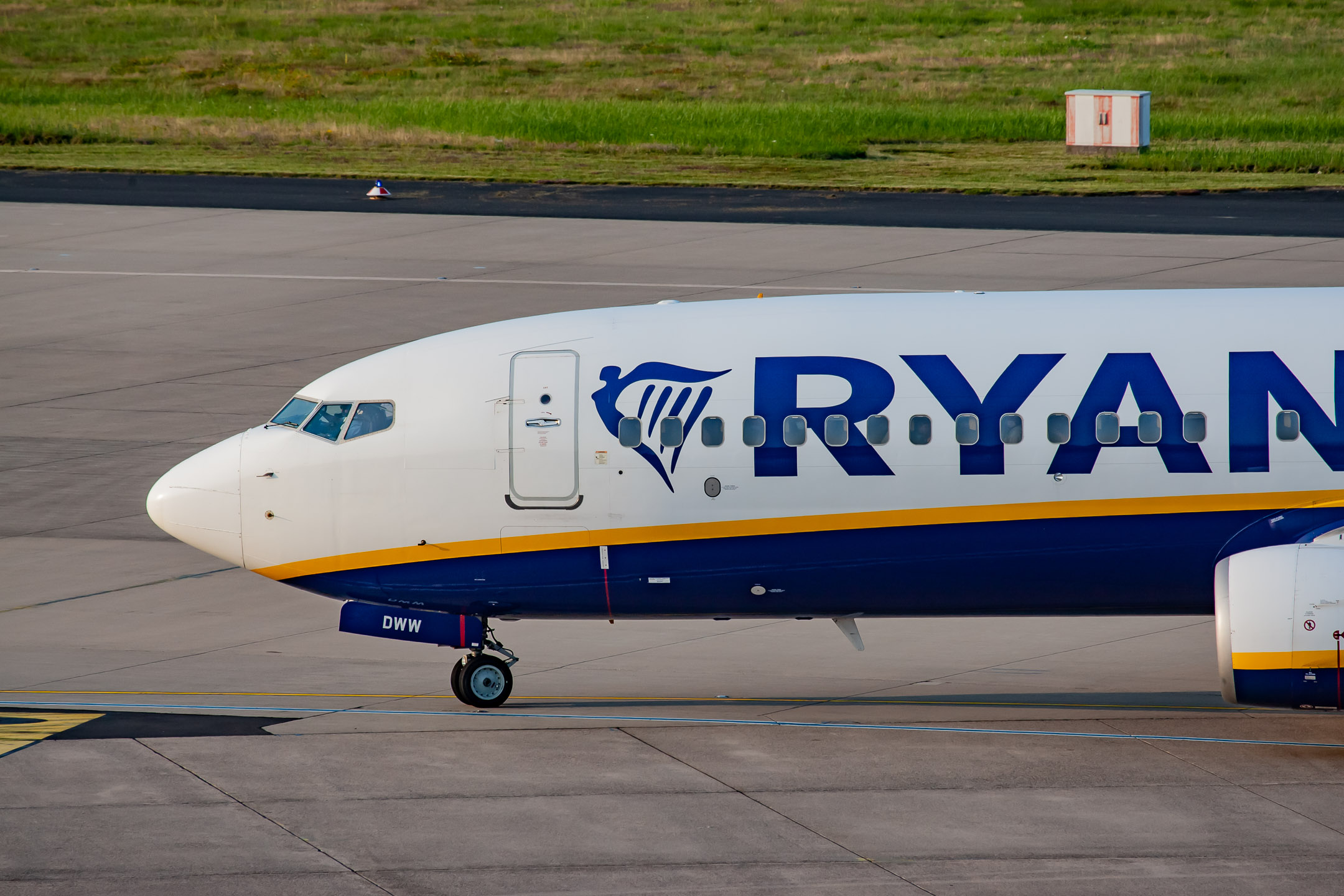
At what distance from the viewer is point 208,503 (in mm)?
18750

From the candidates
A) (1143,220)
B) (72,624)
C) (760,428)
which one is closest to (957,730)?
(760,428)

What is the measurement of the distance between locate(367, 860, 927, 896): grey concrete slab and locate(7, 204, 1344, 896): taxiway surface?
3cm

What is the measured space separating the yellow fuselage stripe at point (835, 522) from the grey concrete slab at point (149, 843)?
10.9 feet

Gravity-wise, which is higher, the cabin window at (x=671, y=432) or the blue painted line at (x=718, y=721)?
the cabin window at (x=671, y=432)

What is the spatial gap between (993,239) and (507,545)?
99.9 ft

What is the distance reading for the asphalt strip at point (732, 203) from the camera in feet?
159

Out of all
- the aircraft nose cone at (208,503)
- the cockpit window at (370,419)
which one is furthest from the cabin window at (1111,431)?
the aircraft nose cone at (208,503)

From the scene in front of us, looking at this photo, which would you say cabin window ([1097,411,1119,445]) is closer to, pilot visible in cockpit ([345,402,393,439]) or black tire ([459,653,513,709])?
black tire ([459,653,513,709])

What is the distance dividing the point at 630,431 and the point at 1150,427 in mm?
4998

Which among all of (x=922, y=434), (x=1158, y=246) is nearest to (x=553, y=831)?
(x=922, y=434)

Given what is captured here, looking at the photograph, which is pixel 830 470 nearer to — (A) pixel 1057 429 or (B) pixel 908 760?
(A) pixel 1057 429

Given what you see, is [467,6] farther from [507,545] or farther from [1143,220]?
[507,545]

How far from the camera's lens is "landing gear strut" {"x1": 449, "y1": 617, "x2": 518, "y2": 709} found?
1900cm

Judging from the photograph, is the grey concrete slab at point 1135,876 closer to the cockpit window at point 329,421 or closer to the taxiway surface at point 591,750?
the taxiway surface at point 591,750
